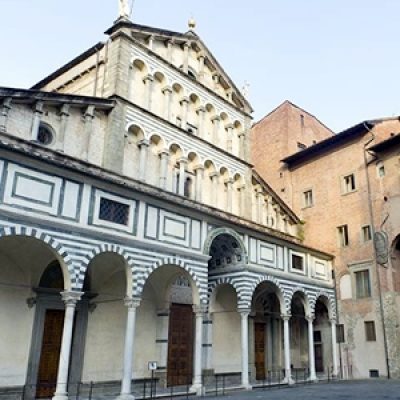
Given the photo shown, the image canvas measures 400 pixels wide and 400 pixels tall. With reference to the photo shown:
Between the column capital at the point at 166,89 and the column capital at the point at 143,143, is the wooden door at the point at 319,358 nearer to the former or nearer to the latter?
the column capital at the point at 143,143

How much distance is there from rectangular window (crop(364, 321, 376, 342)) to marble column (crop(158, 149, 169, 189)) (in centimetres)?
1140

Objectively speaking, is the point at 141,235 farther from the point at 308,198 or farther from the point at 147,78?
the point at 308,198

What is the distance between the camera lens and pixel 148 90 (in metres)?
18.9

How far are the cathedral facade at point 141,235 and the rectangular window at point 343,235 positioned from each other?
1.34 meters

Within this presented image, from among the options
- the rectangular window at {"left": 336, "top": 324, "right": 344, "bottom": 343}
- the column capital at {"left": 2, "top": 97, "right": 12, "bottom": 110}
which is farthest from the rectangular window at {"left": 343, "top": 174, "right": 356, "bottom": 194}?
the column capital at {"left": 2, "top": 97, "right": 12, "bottom": 110}

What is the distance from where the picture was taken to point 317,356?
23.5 metres

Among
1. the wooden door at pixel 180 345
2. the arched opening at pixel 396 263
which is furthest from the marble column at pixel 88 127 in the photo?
the arched opening at pixel 396 263

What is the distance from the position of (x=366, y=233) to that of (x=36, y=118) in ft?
52.2

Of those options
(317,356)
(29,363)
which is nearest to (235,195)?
(317,356)

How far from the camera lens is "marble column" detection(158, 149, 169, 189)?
18438 millimetres

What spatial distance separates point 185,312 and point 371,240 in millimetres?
9759

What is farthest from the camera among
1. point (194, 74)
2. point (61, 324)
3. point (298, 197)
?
point (298, 197)

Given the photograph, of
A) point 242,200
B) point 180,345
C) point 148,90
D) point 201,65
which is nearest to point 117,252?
point 180,345

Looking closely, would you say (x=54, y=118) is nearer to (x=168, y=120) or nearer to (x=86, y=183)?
(x=86, y=183)
